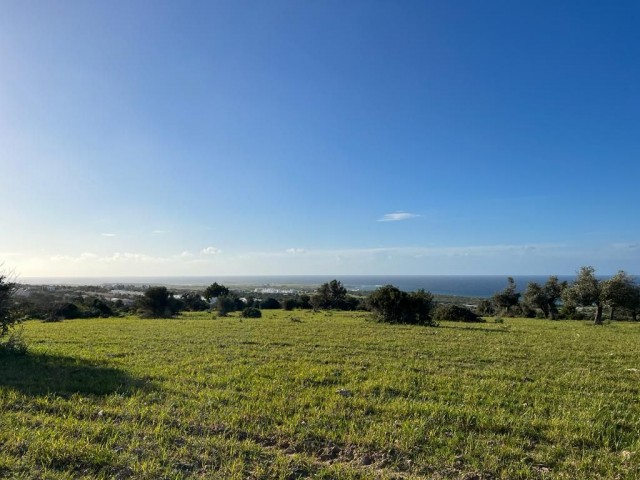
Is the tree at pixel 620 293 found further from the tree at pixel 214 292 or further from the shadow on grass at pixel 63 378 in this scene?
the tree at pixel 214 292

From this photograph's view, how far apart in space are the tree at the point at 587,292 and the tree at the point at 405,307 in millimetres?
19306

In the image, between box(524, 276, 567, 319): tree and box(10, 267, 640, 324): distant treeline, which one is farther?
box(524, 276, 567, 319): tree

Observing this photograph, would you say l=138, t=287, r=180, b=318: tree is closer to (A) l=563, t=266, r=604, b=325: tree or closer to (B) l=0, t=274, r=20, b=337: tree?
(B) l=0, t=274, r=20, b=337: tree

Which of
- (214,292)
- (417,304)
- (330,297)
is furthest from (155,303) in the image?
(417,304)

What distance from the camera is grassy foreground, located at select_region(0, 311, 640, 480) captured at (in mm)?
5148

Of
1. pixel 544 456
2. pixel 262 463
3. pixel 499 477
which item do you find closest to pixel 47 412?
pixel 262 463

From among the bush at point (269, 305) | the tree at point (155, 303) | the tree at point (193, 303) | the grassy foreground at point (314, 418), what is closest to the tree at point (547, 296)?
the bush at point (269, 305)

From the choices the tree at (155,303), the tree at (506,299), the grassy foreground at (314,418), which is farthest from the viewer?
the tree at (506,299)

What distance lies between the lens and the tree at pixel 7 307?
15.0m

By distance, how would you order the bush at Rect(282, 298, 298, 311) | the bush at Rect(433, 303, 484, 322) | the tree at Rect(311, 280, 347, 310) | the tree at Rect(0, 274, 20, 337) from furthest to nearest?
1. the tree at Rect(311, 280, 347, 310)
2. the bush at Rect(282, 298, 298, 311)
3. the bush at Rect(433, 303, 484, 322)
4. the tree at Rect(0, 274, 20, 337)

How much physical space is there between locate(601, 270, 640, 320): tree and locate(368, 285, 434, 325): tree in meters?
20.4

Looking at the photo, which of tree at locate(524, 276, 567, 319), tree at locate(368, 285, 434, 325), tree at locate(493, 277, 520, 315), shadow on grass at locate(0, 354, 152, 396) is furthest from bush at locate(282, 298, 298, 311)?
shadow on grass at locate(0, 354, 152, 396)

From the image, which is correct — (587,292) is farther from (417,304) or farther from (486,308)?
(486,308)

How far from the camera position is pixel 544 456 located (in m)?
5.58
